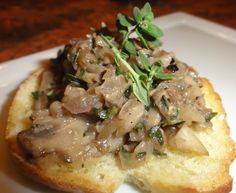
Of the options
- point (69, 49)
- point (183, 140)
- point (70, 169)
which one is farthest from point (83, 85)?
point (183, 140)

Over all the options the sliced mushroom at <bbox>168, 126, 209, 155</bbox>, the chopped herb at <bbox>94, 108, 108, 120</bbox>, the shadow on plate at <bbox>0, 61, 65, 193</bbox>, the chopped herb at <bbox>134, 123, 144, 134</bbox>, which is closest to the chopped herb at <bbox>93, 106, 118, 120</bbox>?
the chopped herb at <bbox>94, 108, 108, 120</bbox>

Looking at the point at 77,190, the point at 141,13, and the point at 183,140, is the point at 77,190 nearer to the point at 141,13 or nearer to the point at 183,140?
the point at 183,140

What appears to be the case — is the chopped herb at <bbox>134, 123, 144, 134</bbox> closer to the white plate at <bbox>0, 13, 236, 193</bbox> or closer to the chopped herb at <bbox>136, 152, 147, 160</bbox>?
the chopped herb at <bbox>136, 152, 147, 160</bbox>

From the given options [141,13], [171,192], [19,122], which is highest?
[141,13]

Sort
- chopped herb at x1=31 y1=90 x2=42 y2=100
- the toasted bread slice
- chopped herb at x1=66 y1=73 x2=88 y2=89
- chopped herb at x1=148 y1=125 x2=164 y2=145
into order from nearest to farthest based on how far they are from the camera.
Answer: the toasted bread slice → chopped herb at x1=148 y1=125 x2=164 y2=145 → chopped herb at x1=66 y1=73 x2=88 y2=89 → chopped herb at x1=31 y1=90 x2=42 y2=100

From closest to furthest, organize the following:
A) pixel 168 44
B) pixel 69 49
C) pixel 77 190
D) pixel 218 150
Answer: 1. pixel 77 190
2. pixel 218 150
3. pixel 69 49
4. pixel 168 44

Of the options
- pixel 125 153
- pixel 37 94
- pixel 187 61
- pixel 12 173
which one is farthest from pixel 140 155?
pixel 187 61

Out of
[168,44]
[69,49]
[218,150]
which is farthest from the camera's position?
[168,44]
